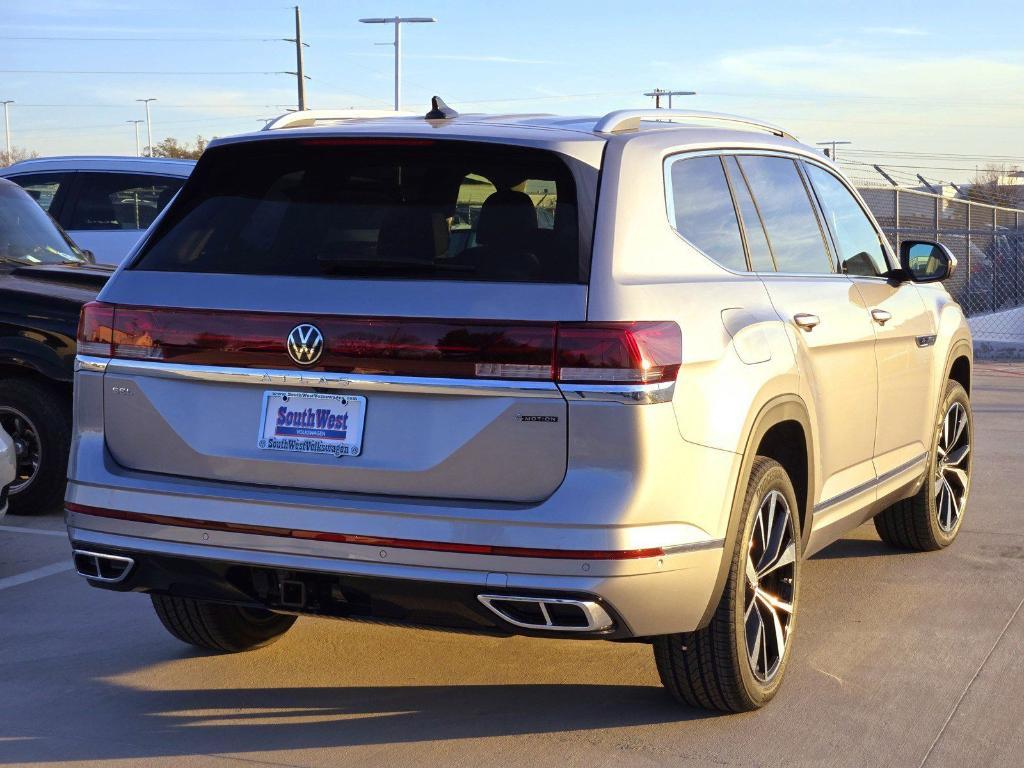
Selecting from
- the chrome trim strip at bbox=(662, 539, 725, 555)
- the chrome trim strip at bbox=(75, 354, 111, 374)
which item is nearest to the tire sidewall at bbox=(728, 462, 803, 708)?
the chrome trim strip at bbox=(662, 539, 725, 555)

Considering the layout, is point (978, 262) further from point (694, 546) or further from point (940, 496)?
point (694, 546)

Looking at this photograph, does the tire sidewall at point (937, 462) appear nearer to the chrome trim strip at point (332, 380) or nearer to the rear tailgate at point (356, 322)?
the rear tailgate at point (356, 322)

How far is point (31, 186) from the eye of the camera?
13.0 m

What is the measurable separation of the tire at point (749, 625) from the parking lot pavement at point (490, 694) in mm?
113

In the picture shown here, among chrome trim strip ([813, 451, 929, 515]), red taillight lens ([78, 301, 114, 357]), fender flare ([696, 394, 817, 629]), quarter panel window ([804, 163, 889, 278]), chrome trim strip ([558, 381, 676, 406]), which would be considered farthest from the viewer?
quarter panel window ([804, 163, 889, 278])

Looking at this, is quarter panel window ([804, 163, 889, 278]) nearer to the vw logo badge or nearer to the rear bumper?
the rear bumper

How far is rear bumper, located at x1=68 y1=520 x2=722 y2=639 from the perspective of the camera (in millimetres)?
3865

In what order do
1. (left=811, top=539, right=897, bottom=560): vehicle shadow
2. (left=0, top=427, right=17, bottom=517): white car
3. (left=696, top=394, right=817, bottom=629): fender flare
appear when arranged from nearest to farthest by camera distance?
(left=696, top=394, right=817, bottom=629): fender flare < (left=0, top=427, right=17, bottom=517): white car < (left=811, top=539, right=897, bottom=560): vehicle shadow

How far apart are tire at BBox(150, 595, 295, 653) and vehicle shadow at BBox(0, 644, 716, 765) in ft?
0.92

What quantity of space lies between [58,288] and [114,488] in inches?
168

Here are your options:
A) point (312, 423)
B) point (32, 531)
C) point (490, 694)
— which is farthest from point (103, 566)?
point (32, 531)

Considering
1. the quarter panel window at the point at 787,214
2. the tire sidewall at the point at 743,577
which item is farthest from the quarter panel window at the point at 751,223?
the tire sidewall at the point at 743,577

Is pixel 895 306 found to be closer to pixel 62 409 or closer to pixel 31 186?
pixel 62 409

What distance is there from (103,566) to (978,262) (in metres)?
22.6
